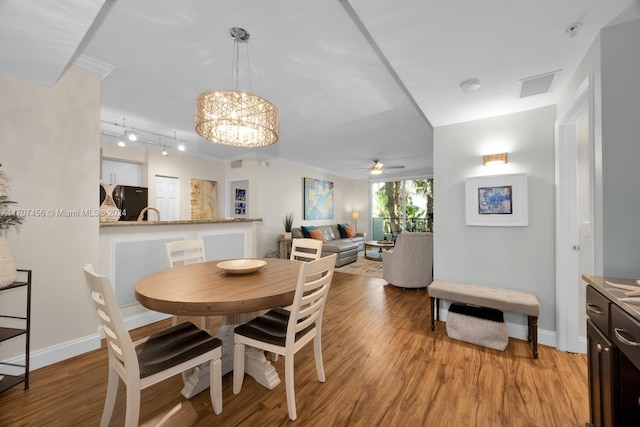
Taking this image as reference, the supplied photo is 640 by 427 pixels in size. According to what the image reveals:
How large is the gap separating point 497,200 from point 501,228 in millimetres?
294

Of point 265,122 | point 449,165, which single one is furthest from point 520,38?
point 265,122

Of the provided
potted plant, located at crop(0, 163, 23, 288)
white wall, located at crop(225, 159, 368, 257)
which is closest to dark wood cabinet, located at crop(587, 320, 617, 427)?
potted plant, located at crop(0, 163, 23, 288)

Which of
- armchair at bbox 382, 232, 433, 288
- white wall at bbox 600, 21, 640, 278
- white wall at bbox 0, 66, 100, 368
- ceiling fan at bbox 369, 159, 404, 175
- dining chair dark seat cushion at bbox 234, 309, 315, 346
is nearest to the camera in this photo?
white wall at bbox 600, 21, 640, 278

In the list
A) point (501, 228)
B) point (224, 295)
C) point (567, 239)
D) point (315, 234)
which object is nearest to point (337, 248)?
point (315, 234)

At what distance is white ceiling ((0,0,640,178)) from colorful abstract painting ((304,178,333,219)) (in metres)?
3.89

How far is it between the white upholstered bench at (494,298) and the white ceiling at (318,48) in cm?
179

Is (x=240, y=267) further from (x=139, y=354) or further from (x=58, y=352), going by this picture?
(x=58, y=352)

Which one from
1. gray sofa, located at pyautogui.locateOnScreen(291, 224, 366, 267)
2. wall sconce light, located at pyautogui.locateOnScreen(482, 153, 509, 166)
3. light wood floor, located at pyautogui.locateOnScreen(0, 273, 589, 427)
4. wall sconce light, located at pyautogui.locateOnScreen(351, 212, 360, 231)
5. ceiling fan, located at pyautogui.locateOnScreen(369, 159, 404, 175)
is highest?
Result: ceiling fan, located at pyautogui.locateOnScreen(369, 159, 404, 175)

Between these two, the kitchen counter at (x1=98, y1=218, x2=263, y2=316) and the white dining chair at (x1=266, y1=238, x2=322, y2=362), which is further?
the kitchen counter at (x1=98, y1=218, x2=263, y2=316)

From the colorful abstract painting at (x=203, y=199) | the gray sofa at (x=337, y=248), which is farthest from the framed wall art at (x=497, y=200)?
the colorful abstract painting at (x=203, y=199)

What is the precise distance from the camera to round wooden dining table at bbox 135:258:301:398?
51.4 inches

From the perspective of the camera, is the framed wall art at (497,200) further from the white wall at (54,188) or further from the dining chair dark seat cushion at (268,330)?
the white wall at (54,188)

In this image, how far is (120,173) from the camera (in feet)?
15.7

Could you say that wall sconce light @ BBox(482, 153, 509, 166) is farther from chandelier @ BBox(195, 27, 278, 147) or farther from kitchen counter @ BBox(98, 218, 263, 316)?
kitchen counter @ BBox(98, 218, 263, 316)
